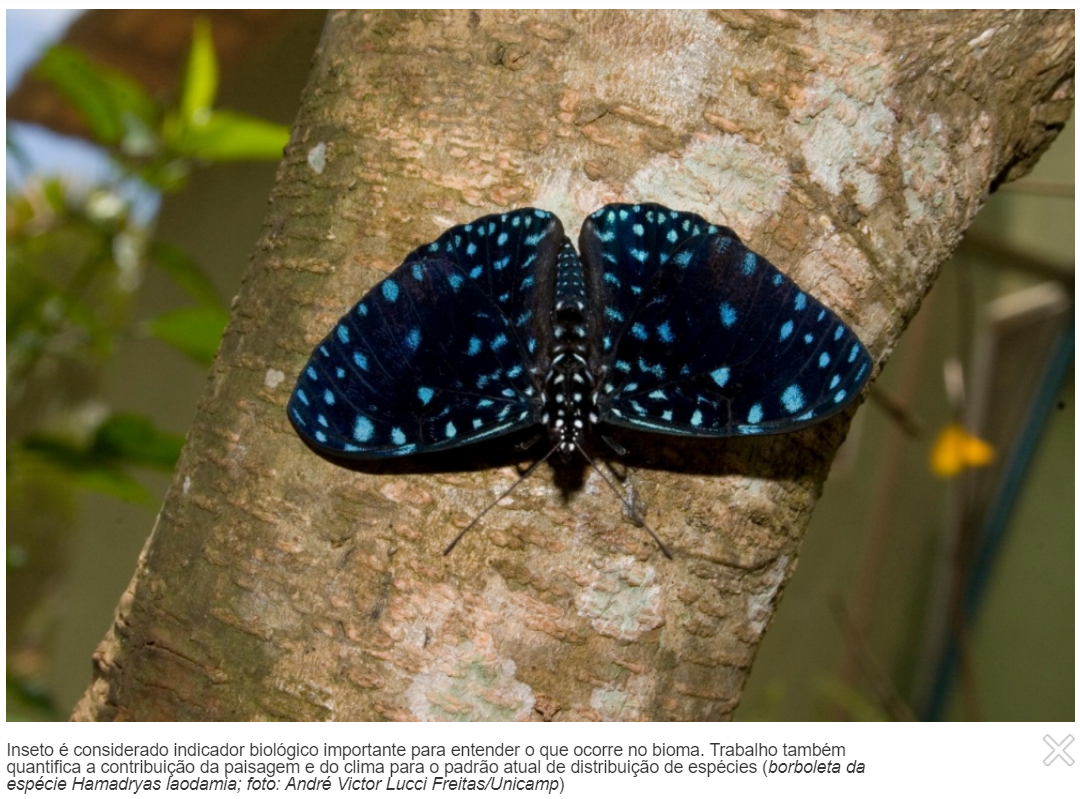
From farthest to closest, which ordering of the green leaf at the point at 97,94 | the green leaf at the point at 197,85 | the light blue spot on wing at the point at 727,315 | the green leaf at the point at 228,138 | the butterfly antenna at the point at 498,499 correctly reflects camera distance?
the green leaf at the point at 197,85, the green leaf at the point at 228,138, the green leaf at the point at 97,94, the light blue spot on wing at the point at 727,315, the butterfly antenna at the point at 498,499

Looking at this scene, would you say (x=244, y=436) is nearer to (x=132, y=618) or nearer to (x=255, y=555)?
(x=255, y=555)

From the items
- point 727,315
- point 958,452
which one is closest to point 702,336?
point 727,315

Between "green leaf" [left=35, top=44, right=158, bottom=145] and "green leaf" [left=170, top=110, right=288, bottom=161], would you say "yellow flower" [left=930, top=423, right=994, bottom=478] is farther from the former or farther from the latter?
"green leaf" [left=35, top=44, right=158, bottom=145]

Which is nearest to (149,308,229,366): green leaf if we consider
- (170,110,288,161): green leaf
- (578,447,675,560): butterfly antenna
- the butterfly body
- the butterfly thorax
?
(170,110,288,161): green leaf

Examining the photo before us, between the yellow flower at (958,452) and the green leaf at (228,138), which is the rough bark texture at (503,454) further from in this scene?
the yellow flower at (958,452)

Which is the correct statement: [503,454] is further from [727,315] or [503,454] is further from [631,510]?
[727,315]

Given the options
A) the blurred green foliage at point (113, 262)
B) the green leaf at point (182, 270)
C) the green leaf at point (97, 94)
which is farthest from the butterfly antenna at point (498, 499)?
the green leaf at point (97, 94)

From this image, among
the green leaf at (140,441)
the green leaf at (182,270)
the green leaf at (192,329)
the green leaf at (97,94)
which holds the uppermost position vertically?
the green leaf at (97,94)

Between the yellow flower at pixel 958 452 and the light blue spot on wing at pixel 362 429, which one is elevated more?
the yellow flower at pixel 958 452
